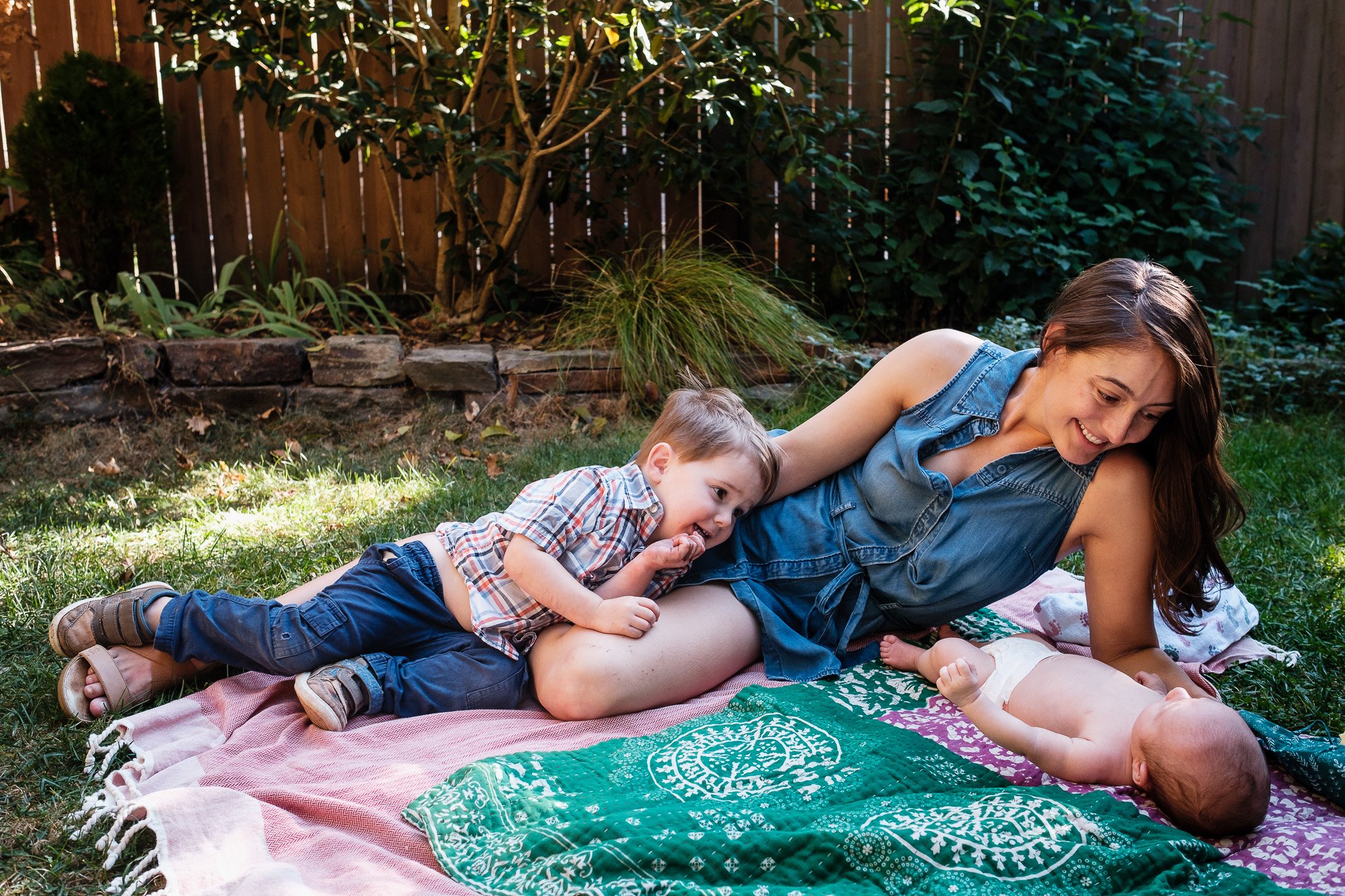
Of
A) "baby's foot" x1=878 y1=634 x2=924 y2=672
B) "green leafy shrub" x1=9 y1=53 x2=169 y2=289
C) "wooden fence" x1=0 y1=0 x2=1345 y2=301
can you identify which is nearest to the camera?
"baby's foot" x1=878 y1=634 x2=924 y2=672

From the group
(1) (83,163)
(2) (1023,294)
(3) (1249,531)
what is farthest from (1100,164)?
(1) (83,163)

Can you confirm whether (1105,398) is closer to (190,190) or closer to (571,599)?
(571,599)

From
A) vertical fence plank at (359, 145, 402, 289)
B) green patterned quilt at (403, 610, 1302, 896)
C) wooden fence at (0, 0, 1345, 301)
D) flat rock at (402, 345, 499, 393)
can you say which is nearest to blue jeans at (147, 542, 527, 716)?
green patterned quilt at (403, 610, 1302, 896)

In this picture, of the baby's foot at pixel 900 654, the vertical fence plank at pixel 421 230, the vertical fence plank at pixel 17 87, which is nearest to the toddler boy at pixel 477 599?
the baby's foot at pixel 900 654

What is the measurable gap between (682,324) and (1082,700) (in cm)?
304

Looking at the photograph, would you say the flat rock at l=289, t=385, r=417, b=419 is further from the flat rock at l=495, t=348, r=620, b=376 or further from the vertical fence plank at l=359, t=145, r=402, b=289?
the vertical fence plank at l=359, t=145, r=402, b=289

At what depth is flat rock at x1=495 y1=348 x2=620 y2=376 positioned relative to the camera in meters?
4.67

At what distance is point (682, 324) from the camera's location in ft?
15.6

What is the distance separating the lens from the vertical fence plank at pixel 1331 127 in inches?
237

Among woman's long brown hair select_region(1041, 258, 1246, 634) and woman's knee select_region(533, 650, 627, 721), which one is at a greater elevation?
woman's long brown hair select_region(1041, 258, 1246, 634)

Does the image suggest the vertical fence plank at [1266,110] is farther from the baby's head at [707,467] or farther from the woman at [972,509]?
the baby's head at [707,467]

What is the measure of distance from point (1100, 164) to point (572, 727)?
193 inches

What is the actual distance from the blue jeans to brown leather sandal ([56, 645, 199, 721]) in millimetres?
86

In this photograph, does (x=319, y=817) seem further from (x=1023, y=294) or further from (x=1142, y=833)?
(x=1023, y=294)
